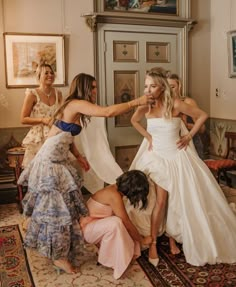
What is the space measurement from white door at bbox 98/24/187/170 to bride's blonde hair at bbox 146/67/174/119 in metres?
2.08

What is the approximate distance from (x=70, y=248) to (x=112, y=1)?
3.46 metres

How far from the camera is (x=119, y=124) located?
506cm

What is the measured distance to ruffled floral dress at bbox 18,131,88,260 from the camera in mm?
2518

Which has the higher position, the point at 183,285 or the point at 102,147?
the point at 102,147

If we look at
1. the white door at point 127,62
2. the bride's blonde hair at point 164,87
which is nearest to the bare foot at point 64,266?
the bride's blonde hair at point 164,87

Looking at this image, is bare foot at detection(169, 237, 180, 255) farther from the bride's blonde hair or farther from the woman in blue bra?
the bride's blonde hair

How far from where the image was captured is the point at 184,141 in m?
2.99

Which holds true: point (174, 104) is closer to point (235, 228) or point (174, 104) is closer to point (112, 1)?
point (235, 228)

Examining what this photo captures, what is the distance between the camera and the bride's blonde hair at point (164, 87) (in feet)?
9.17

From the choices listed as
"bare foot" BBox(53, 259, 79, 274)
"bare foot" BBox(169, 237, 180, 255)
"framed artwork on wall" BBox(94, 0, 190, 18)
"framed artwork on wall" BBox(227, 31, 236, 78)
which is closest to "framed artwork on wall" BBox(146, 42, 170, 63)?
"framed artwork on wall" BBox(94, 0, 190, 18)

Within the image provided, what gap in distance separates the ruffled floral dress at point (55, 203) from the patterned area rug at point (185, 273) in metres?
0.61

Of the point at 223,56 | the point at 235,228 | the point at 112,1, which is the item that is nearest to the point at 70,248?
the point at 235,228

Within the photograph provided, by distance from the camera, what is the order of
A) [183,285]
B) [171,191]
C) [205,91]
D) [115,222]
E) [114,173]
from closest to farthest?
[183,285] < [115,222] < [171,191] < [114,173] < [205,91]

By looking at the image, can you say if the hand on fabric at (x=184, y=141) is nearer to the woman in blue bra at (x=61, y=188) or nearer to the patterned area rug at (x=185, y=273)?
the woman in blue bra at (x=61, y=188)
